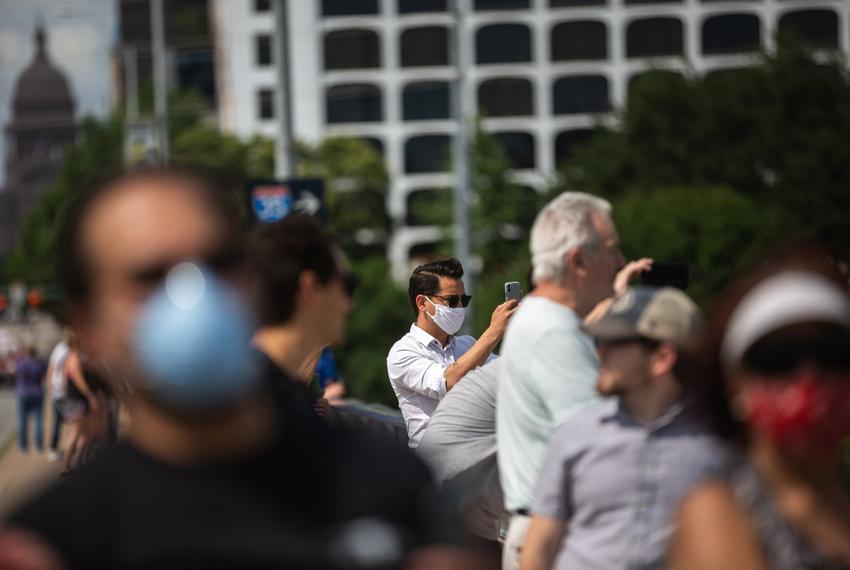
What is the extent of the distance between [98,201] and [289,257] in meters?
0.85

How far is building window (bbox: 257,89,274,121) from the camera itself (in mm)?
109000

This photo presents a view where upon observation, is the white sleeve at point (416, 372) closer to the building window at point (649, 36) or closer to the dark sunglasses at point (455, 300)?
the dark sunglasses at point (455, 300)

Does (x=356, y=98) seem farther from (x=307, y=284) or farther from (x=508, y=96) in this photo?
(x=307, y=284)

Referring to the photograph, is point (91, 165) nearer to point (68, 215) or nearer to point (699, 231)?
point (699, 231)

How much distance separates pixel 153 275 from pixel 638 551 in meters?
2.21

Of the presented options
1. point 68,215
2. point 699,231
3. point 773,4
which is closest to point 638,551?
point 68,215

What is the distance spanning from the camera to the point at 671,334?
443 centimetres

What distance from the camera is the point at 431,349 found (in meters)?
7.74

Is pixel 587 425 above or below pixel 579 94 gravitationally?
below

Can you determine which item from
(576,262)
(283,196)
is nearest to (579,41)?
(283,196)

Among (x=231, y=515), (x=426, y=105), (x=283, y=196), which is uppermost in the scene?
(x=426, y=105)

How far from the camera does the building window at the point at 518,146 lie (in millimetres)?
106875

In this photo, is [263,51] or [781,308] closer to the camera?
[781,308]

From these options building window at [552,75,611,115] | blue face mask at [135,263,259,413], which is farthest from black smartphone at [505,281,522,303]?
building window at [552,75,611,115]
